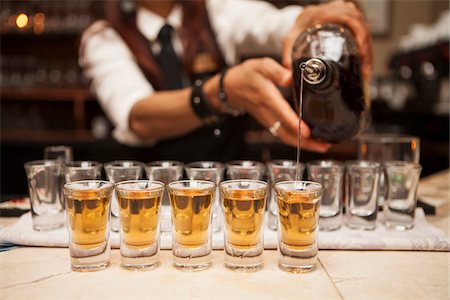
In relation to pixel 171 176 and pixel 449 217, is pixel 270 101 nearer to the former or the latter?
pixel 171 176

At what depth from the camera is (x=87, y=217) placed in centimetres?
90

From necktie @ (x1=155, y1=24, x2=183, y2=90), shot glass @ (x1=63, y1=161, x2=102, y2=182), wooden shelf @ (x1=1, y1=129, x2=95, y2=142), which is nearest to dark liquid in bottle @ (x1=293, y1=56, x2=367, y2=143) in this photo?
shot glass @ (x1=63, y1=161, x2=102, y2=182)

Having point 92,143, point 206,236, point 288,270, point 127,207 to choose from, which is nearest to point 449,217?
point 288,270

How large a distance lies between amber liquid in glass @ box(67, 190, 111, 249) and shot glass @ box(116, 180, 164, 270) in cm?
3

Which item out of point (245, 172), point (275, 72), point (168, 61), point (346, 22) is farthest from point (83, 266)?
point (168, 61)

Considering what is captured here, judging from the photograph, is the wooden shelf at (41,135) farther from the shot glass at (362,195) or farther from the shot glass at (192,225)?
the shot glass at (192,225)

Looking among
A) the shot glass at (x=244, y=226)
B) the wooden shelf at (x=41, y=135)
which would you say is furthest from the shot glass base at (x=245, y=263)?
the wooden shelf at (x=41, y=135)

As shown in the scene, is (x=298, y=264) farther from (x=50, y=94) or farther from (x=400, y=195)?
(x=50, y=94)

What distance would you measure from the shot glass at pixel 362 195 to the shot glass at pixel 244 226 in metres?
0.30

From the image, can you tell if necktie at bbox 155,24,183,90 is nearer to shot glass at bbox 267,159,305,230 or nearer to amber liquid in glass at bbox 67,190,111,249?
shot glass at bbox 267,159,305,230

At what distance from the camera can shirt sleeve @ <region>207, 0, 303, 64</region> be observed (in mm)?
1958

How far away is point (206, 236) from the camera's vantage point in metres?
0.91

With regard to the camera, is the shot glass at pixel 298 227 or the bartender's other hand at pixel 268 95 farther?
the bartender's other hand at pixel 268 95

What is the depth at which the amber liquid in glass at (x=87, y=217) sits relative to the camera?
89 centimetres
